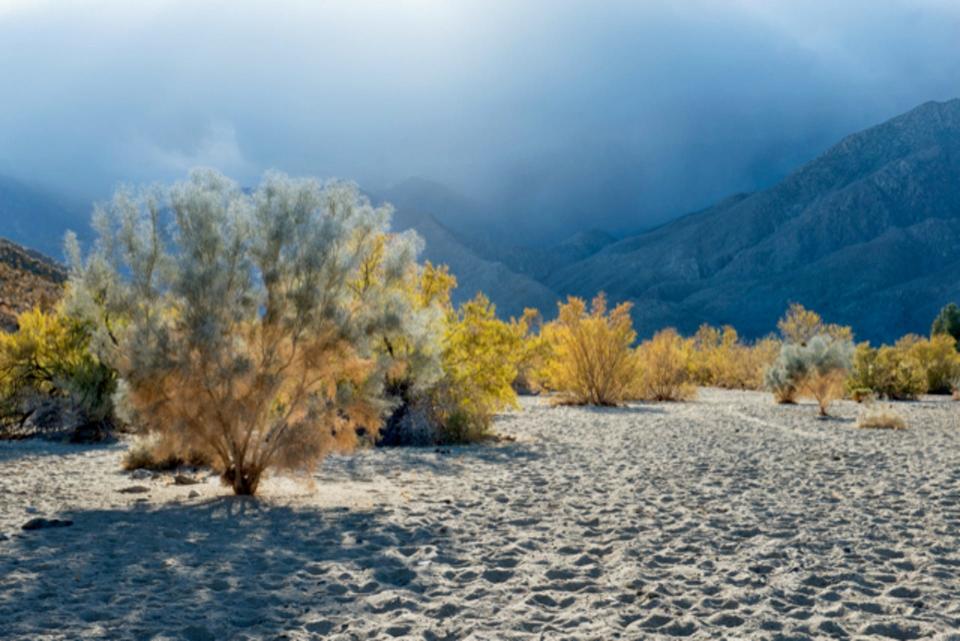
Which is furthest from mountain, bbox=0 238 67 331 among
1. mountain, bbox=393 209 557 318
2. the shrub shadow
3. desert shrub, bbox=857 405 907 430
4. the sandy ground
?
mountain, bbox=393 209 557 318

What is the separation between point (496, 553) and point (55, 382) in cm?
1047

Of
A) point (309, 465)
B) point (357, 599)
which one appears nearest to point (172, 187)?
point (309, 465)

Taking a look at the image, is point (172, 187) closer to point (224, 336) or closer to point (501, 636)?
point (224, 336)

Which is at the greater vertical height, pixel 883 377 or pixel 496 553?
pixel 883 377

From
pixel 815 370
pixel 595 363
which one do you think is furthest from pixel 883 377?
pixel 595 363

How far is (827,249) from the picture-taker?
11456 centimetres

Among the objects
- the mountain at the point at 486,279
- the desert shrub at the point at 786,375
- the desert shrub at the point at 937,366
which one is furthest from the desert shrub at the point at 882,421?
the mountain at the point at 486,279

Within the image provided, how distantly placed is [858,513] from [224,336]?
598 cm

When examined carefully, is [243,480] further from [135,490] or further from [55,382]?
[55,382]

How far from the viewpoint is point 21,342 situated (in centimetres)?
1416

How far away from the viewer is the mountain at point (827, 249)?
326ft

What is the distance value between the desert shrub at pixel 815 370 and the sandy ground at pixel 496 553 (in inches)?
405

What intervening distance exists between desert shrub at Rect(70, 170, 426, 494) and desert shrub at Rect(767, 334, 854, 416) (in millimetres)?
15699

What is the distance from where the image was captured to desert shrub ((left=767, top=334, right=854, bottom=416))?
20875 mm
